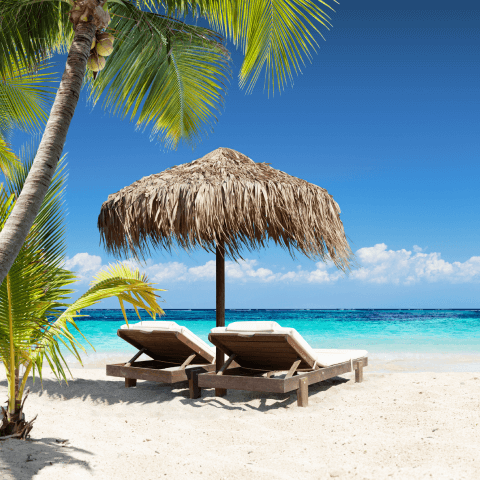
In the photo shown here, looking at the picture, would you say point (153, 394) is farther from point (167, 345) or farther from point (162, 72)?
point (162, 72)

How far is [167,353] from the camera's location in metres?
4.86

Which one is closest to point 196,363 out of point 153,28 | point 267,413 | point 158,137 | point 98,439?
point 267,413

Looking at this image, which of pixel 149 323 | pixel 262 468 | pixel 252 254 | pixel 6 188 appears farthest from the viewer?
pixel 252 254

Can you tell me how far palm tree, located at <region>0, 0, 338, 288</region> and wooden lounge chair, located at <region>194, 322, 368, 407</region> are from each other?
2.23 metres

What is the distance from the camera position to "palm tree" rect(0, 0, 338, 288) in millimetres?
2629

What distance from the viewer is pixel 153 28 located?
3789 millimetres

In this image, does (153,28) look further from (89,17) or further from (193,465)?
(193,465)

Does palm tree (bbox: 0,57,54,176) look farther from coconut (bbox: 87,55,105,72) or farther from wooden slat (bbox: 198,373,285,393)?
wooden slat (bbox: 198,373,285,393)

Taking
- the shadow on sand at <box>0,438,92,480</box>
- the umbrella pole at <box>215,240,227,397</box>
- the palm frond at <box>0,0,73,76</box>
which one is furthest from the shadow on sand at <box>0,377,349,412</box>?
the palm frond at <box>0,0,73,76</box>

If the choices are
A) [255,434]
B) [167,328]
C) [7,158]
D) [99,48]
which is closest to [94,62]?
[99,48]

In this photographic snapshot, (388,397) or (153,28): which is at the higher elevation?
(153,28)

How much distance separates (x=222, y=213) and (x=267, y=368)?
1.67m

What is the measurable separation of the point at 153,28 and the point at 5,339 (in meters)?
2.86

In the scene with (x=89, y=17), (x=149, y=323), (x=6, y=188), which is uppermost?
(x=89, y=17)
